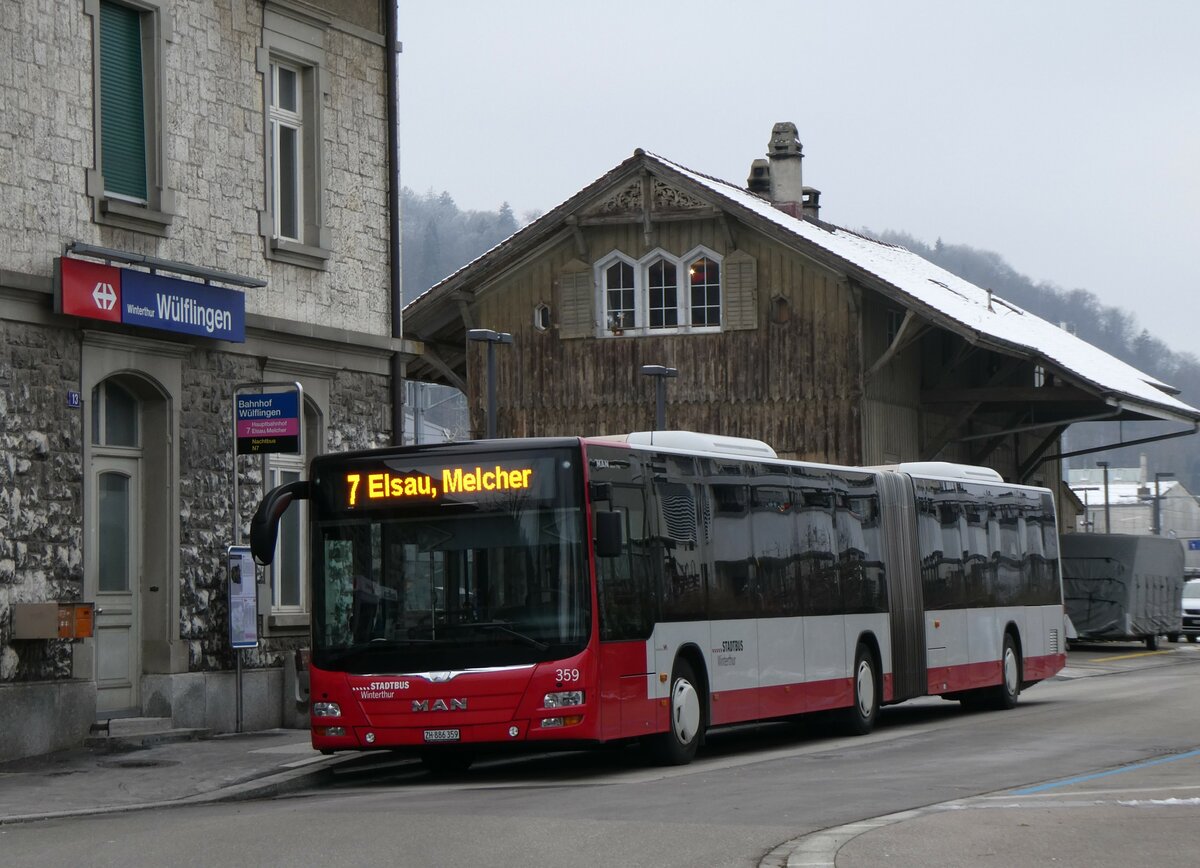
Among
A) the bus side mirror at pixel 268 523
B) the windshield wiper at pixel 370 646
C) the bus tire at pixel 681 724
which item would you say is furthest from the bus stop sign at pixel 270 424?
the bus tire at pixel 681 724

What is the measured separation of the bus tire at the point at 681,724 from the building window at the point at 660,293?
21.5 meters

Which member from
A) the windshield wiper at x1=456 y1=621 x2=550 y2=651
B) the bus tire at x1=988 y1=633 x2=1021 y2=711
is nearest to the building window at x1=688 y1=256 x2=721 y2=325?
the bus tire at x1=988 y1=633 x2=1021 y2=711

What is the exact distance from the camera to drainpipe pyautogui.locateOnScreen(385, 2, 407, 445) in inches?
925

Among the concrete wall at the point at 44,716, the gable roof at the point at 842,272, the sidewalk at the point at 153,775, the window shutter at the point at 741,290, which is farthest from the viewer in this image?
the window shutter at the point at 741,290

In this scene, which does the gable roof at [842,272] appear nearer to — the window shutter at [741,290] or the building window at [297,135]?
the window shutter at [741,290]

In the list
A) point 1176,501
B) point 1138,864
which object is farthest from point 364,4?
point 1176,501

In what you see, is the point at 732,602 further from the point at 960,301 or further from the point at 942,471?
the point at 960,301

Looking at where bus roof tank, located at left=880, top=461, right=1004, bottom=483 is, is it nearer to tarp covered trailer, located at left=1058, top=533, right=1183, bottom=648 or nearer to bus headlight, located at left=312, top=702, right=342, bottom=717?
bus headlight, located at left=312, top=702, right=342, bottom=717

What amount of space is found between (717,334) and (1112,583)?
1146cm

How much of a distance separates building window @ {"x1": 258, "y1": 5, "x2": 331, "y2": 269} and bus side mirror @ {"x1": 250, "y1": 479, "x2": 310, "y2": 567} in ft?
18.2

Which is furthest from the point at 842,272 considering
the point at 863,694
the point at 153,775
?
the point at 153,775

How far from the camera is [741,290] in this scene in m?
38.2

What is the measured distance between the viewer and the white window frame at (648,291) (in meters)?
38.5

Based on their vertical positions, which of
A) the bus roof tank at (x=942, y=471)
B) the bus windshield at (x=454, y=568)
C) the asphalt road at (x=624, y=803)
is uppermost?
the bus roof tank at (x=942, y=471)
